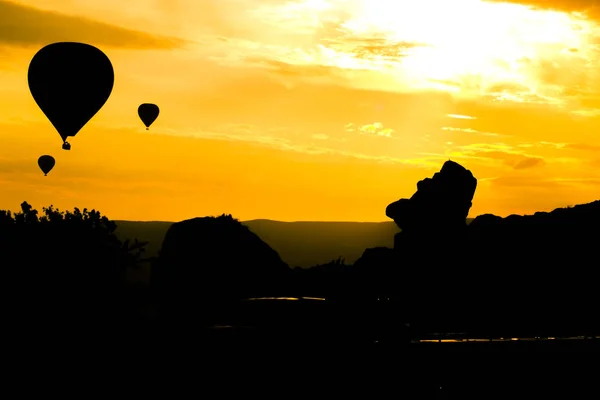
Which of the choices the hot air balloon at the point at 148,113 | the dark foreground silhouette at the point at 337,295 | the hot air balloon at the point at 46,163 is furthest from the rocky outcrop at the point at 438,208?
the hot air balloon at the point at 46,163

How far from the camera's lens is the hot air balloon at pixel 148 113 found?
67031 mm

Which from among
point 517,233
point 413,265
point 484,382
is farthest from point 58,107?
point 484,382

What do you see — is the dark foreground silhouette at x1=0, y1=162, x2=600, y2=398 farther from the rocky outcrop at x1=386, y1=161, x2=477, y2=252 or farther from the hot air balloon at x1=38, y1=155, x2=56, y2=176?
the hot air balloon at x1=38, y1=155, x2=56, y2=176

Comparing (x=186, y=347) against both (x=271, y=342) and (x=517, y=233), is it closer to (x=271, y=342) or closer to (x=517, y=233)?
(x=271, y=342)

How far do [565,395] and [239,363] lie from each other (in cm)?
532

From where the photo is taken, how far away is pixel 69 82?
45.4 meters

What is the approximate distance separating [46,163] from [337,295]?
6312cm

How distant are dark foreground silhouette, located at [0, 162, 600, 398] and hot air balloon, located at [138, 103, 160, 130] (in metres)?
13.9

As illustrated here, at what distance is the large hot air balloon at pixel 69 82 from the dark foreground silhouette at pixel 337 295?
10062 mm

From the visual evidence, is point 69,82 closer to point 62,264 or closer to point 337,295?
point 62,264

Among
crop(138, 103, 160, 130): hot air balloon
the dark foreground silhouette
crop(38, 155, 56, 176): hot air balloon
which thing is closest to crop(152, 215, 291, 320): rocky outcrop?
the dark foreground silhouette

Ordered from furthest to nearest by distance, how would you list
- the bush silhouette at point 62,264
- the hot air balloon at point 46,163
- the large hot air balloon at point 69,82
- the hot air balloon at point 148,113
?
the hot air balloon at point 46,163, the hot air balloon at point 148,113, the large hot air balloon at point 69,82, the bush silhouette at point 62,264

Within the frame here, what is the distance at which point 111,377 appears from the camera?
1397 centimetres

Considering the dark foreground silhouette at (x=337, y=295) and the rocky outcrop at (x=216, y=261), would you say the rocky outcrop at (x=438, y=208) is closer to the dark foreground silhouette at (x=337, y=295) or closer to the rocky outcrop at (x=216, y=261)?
the dark foreground silhouette at (x=337, y=295)
